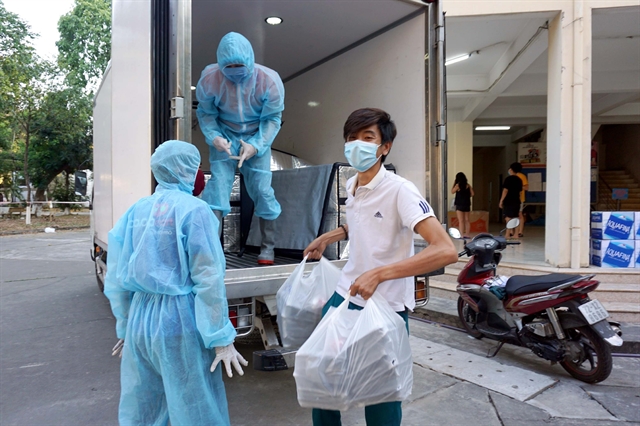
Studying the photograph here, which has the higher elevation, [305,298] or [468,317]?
[305,298]

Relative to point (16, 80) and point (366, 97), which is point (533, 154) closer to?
point (366, 97)

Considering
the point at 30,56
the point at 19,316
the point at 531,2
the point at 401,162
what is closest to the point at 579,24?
the point at 531,2

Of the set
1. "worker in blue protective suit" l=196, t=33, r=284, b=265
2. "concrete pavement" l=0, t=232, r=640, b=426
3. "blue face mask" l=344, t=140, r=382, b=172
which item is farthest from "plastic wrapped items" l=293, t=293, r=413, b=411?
"worker in blue protective suit" l=196, t=33, r=284, b=265

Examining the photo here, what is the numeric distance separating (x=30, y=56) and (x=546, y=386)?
20577 mm

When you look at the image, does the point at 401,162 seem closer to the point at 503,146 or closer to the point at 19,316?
the point at 19,316

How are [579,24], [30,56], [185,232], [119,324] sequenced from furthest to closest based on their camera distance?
[30,56]
[579,24]
[119,324]
[185,232]

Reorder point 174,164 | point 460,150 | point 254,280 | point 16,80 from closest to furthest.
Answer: point 174,164, point 254,280, point 460,150, point 16,80

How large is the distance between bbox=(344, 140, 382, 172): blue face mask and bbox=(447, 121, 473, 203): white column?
8690mm

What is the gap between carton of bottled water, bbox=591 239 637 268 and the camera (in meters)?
5.32

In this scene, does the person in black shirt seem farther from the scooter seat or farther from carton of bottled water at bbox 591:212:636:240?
the scooter seat

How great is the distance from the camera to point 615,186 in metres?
14.3

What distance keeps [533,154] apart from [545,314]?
10124mm

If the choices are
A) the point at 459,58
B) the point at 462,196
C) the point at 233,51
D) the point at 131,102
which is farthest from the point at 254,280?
the point at 462,196

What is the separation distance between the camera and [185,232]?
72.2 inches
